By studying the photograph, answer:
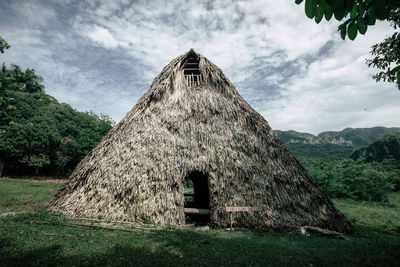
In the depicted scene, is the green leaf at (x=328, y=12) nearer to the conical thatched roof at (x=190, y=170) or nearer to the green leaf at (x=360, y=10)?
the green leaf at (x=360, y=10)

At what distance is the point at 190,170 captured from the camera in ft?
22.6

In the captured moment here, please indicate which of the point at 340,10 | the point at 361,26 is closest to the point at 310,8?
the point at 340,10

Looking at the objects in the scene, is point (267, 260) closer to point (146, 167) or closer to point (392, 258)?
point (392, 258)

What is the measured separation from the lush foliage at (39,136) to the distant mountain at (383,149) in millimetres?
47111

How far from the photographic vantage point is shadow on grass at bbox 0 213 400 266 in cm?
376

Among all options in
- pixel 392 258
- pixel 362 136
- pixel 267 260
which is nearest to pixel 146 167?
pixel 267 260

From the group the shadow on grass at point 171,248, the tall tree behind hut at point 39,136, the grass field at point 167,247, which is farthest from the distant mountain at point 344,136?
the shadow on grass at point 171,248

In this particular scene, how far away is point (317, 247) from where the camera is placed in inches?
204

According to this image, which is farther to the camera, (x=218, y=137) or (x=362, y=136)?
(x=362, y=136)

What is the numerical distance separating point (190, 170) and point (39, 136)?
867 inches

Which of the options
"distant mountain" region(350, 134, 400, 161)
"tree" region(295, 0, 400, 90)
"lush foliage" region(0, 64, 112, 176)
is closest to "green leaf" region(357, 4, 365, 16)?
"tree" region(295, 0, 400, 90)

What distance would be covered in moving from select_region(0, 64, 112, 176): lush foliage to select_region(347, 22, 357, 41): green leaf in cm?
2264

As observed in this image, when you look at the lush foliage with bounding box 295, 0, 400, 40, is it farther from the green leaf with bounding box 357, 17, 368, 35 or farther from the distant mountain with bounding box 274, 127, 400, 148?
the distant mountain with bounding box 274, 127, 400, 148

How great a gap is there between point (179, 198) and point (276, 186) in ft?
12.5
